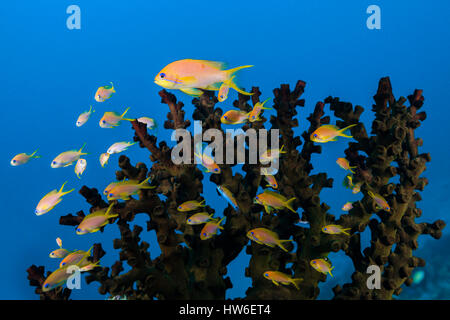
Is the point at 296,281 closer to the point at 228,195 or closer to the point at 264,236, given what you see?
the point at 264,236

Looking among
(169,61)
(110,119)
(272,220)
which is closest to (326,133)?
(272,220)

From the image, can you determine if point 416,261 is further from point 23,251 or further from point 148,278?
point 23,251

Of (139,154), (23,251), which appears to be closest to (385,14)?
(139,154)

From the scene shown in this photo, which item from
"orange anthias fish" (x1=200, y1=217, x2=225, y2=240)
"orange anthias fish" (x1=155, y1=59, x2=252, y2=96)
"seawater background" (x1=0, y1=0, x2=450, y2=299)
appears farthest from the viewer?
"seawater background" (x1=0, y1=0, x2=450, y2=299)

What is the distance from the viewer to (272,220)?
300 cm

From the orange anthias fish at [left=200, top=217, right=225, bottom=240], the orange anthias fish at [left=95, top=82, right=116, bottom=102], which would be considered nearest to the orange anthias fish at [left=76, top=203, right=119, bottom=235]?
the orange anthias fish at [left=200, top=217, right=225, bottom=240]

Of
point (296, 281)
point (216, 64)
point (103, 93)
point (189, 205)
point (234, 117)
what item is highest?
point (103, 93)

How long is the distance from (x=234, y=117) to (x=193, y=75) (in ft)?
3.04

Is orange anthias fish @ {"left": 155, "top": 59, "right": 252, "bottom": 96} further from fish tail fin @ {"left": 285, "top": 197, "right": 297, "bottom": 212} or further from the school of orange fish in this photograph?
fish tail fin @ {"left": 285, "top": 197, "right": 297, "bottom": 212}

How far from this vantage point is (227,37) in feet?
241

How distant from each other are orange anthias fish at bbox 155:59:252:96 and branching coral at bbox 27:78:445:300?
65cm

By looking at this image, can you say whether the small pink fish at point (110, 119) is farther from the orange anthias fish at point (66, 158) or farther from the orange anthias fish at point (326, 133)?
the orange anthias fish at point (326, 133)

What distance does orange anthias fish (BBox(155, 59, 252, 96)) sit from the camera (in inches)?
95.7

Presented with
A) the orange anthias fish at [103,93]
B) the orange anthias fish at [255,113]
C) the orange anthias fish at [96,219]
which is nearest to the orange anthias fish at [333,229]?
the orange anthias fish at [255,113]
